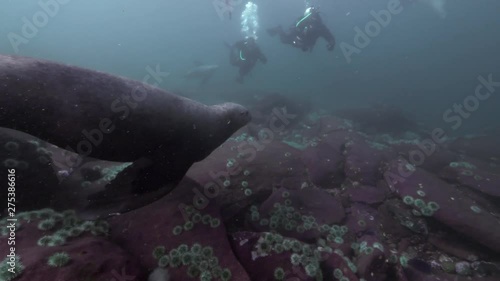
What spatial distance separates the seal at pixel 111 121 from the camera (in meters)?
3.66

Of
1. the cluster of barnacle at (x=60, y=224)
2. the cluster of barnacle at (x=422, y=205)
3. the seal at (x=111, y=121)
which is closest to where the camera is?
the seal at (x=111, y=121)

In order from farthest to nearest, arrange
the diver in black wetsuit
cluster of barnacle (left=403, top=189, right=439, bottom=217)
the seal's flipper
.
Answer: the diver in black wetsuit < cluster of barnacle (left=403, top=189, right=439, bottom=217) < the seal's flipper

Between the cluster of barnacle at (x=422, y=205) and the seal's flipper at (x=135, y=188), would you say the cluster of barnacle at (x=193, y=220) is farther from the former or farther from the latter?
the cluster of barnacle at (x=422, y=205)

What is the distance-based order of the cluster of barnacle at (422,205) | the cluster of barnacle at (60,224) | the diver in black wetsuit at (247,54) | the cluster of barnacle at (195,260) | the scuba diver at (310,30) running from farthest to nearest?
1. the diver in black wetsuit at (247,54)
2. the scuba diver at (310,30)
3. the cluster of barnacle at (422,205)
4. the cluster of barnacle at (195,260)
5. the cluster of barnacle at (60,224)

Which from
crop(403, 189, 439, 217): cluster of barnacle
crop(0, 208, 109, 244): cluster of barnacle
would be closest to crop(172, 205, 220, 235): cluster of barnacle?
crop(0, 208, 109, 244): cluster of barnacle

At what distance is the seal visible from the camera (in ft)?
12.0

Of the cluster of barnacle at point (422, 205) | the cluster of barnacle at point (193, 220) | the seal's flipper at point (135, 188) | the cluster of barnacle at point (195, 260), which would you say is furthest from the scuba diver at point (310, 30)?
the cluster of barnacle at point (195, 260)

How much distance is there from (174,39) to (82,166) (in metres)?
171

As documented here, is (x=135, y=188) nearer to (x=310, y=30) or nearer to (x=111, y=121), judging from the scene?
(x=111, y=121)

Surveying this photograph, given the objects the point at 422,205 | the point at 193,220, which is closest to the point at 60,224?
the point at 193,220

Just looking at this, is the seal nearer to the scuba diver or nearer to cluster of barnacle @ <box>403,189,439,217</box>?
cluster of barnacle @ <box>403,189,439,217</box>

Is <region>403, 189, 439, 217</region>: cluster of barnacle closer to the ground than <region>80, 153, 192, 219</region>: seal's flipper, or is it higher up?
higher up

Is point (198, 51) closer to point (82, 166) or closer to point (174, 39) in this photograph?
point (174, 39)

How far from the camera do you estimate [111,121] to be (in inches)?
166
